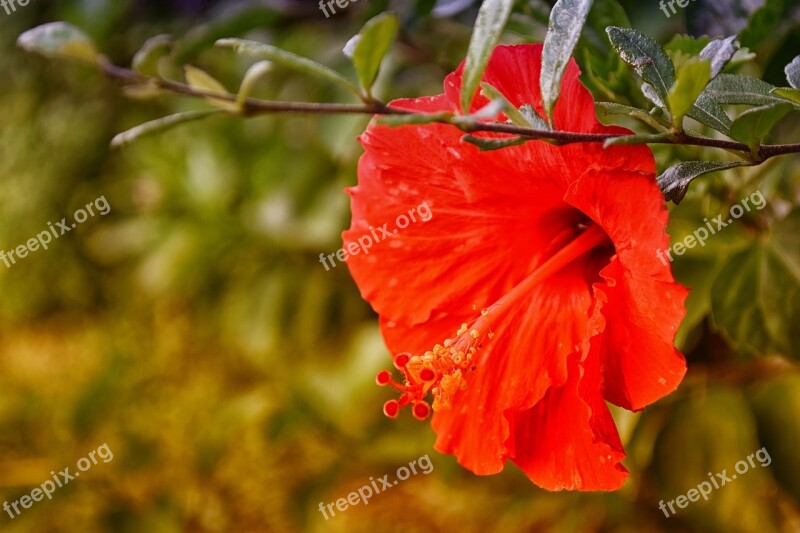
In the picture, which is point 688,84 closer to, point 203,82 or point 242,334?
point 203,82

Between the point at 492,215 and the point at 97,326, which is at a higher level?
the point at 492,215

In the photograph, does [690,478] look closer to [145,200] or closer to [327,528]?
[327,528]

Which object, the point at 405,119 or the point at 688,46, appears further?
the point at 688,46

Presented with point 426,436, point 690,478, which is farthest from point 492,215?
point 426,436

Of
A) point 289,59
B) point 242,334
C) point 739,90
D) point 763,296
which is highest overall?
point 289,59

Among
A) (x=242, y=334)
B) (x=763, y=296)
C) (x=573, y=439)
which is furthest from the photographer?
(x=242, y=334)

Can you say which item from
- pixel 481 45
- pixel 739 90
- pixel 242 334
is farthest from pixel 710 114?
pixel 242 334

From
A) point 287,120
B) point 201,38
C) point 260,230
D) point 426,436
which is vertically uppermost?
point 201,38
